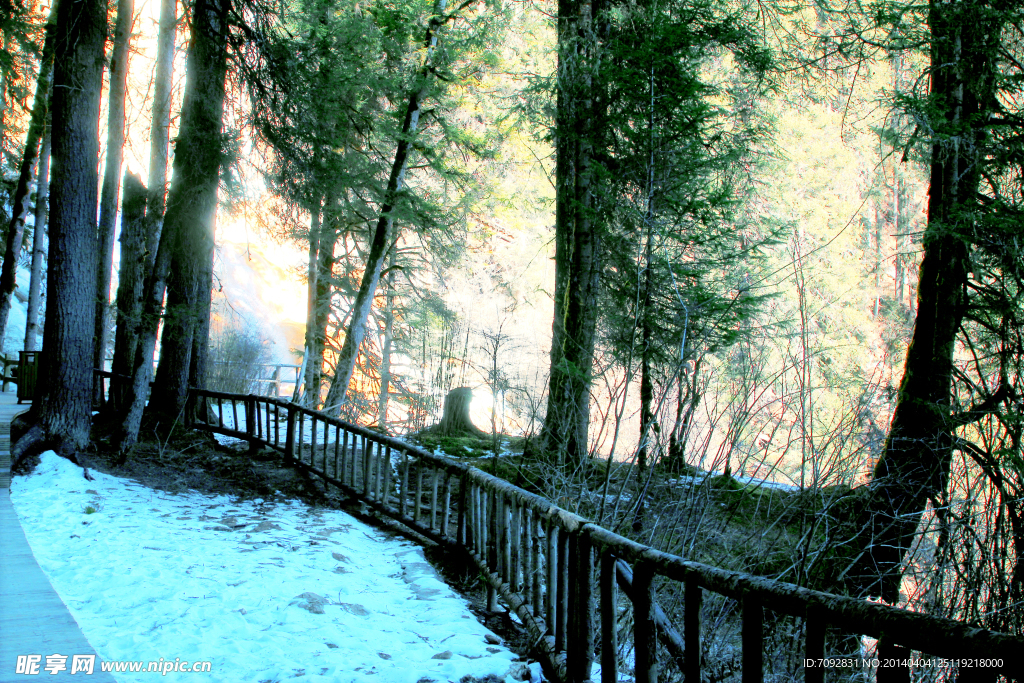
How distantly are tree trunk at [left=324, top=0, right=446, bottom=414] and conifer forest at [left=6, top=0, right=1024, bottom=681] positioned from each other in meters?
0.07

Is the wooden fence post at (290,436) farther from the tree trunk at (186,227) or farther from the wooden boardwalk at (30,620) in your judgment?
the wooden boardwalk at (30,620)

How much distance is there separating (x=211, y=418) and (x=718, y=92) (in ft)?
31.9

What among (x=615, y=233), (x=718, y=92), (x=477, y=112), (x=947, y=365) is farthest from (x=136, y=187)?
(x=947, y=365)

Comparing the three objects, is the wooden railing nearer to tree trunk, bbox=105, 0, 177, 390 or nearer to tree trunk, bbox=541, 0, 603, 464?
tree trunk, bbox=541, 0, 603, 464

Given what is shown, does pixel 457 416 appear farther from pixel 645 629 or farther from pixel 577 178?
pixel 645 629

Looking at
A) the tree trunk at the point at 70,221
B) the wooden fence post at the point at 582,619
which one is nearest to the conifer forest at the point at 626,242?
the tree trunk at the point at 70,221

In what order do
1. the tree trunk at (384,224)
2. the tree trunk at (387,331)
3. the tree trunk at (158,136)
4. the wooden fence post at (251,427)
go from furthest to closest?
the tree trunk at (387,331) → the tree trunk at (384,224) → the tree trunk at (158,136) → the wooden fence post at (251,427)

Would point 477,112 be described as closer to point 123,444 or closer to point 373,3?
point 373,3

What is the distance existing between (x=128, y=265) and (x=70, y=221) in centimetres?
396

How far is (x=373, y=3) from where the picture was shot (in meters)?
13.4

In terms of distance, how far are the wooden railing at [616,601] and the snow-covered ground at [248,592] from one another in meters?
0.38

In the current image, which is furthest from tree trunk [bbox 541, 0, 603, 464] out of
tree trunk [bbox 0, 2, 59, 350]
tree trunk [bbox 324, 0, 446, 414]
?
tree trunk [bbox 0, 2, 59, 350]

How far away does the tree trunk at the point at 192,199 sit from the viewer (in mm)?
9133

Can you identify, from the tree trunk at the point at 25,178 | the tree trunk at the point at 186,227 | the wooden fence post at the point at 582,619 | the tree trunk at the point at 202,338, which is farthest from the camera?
the tree trunk at the point at 25,178
